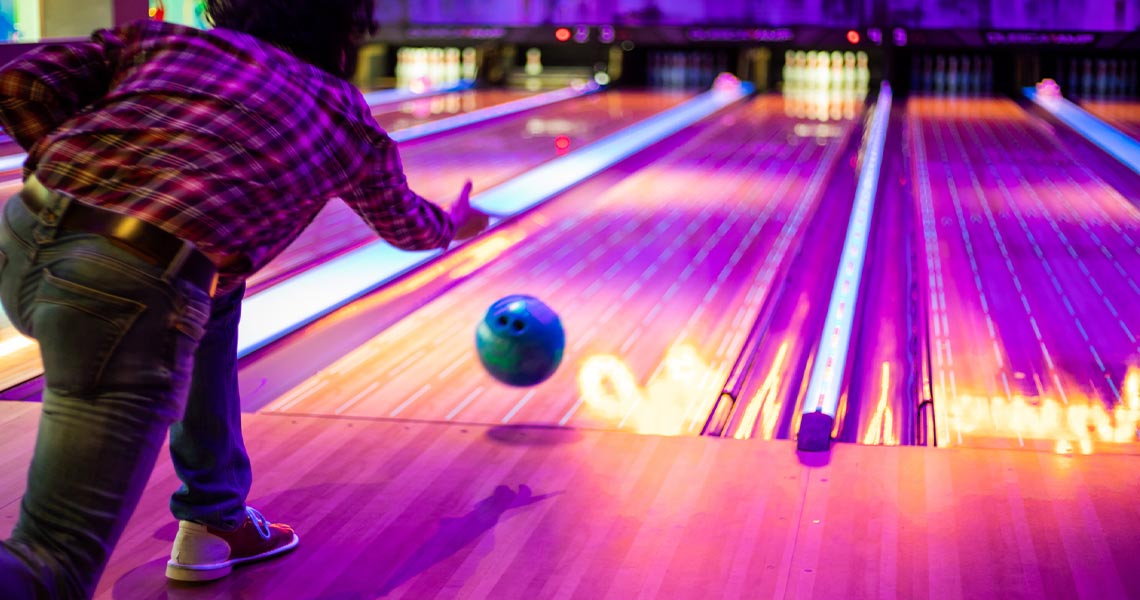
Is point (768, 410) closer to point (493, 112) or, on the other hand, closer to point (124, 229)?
point (124, 229)

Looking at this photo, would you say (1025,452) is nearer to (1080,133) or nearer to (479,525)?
(479,525)

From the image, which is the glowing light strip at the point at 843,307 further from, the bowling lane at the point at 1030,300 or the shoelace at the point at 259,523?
the shoelace at the point at 259,523

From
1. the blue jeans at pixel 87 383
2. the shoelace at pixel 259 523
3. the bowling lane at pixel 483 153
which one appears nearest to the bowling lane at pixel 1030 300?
the shoelace at pixel 259 523

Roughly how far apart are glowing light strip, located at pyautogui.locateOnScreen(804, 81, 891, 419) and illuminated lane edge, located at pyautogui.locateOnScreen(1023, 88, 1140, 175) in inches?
49.6

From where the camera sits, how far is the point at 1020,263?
3.97 meters

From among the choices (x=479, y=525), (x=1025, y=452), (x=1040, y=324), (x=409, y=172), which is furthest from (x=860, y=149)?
(x=479, y=525)

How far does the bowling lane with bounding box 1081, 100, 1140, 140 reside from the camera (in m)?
7.23

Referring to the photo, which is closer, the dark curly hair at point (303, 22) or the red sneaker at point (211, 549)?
the dark curly hair at point (303, 22)

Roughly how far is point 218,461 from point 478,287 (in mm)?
2116

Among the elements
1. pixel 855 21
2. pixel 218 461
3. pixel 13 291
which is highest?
pixel 855 21

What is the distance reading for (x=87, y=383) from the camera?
112 cm

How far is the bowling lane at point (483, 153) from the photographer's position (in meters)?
4.21

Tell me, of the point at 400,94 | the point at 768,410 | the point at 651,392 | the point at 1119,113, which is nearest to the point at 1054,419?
the point at 768,410

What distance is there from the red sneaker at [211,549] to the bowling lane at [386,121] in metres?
1.13
